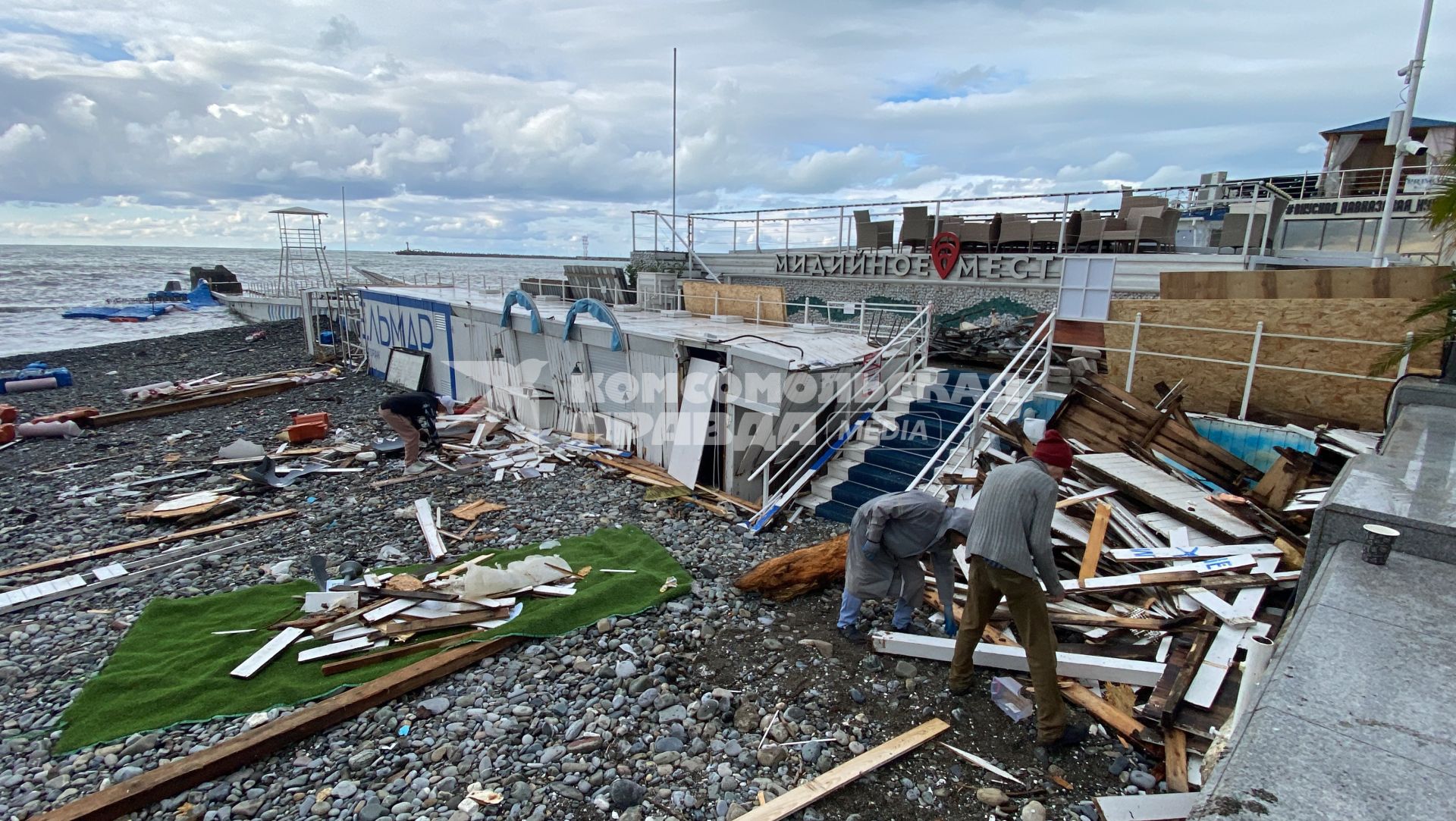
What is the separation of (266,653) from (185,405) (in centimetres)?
1764

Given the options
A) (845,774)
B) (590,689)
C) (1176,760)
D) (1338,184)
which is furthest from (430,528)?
(1338,184)

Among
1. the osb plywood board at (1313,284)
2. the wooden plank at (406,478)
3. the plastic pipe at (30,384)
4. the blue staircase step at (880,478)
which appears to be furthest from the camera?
the plastic pipe at (30,384)

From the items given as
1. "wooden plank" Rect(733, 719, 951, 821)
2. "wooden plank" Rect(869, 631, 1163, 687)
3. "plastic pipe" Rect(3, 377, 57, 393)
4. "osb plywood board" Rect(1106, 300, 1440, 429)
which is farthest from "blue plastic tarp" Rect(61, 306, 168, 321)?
"osb plywood board" Rect(1106, 300, 1440, 429)

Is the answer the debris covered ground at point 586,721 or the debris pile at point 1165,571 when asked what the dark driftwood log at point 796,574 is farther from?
the debris pile at point 1165,571

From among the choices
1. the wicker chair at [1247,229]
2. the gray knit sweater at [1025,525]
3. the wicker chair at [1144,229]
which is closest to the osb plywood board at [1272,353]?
the wicker chair at [1247,229]

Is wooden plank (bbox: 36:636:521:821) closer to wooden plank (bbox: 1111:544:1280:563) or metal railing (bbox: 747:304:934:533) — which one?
metal railing (bbox: 747:304:934:533)

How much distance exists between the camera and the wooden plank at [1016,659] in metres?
5.41

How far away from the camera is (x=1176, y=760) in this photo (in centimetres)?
461

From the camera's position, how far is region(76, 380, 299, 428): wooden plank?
18.1m

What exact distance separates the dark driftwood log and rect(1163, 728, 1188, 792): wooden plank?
3.58 m

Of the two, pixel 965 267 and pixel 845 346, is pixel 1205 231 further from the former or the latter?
pixel 845 346

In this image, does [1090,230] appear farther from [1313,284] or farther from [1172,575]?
[1172,575]

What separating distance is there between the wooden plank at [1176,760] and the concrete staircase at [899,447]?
5122 millimetres

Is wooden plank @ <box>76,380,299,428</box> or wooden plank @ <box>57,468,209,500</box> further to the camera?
wooden plank @ <box>76,380,299,428</box>
